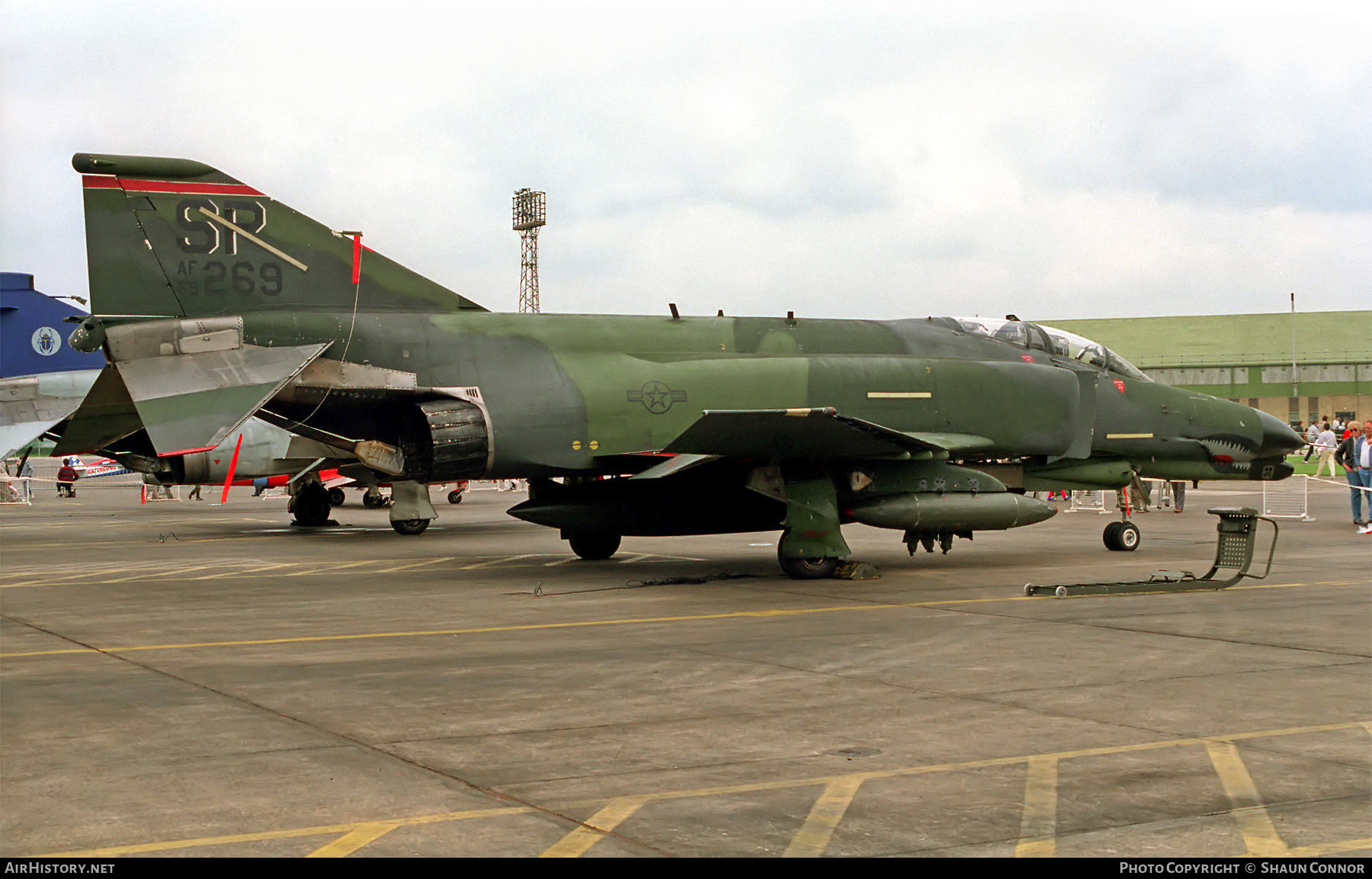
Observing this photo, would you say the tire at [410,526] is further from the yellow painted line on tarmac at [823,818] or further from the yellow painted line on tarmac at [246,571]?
the yellow painted line on tarmac at [823,818]

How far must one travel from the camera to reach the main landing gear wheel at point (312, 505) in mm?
26438

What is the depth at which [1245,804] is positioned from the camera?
520cm

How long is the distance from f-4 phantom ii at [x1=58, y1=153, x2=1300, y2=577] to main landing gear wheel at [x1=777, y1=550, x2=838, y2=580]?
1.2 inches

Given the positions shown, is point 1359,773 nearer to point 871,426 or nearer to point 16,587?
point 871,426

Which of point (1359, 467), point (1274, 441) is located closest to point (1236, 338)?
point (1359, 467)

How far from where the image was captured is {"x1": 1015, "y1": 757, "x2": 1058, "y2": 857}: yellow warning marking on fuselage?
15.1ft

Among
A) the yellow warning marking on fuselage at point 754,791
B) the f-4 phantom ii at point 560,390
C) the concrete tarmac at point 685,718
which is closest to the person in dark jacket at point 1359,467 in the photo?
the f-4 phantom ii at point 560,390

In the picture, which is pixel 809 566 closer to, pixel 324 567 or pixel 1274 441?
pixel 324 567

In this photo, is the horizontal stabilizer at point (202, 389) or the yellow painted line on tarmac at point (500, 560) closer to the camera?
the horizontal stabilizer at point (202, 389)

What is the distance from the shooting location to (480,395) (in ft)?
48.2

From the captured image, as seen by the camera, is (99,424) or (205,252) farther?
(99,424)

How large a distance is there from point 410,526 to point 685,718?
696 inches

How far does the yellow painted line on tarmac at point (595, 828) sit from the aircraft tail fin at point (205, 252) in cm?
1072

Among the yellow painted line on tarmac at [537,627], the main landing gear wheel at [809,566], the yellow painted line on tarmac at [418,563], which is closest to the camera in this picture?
the yellow painted line on tarmac at [537,627]
